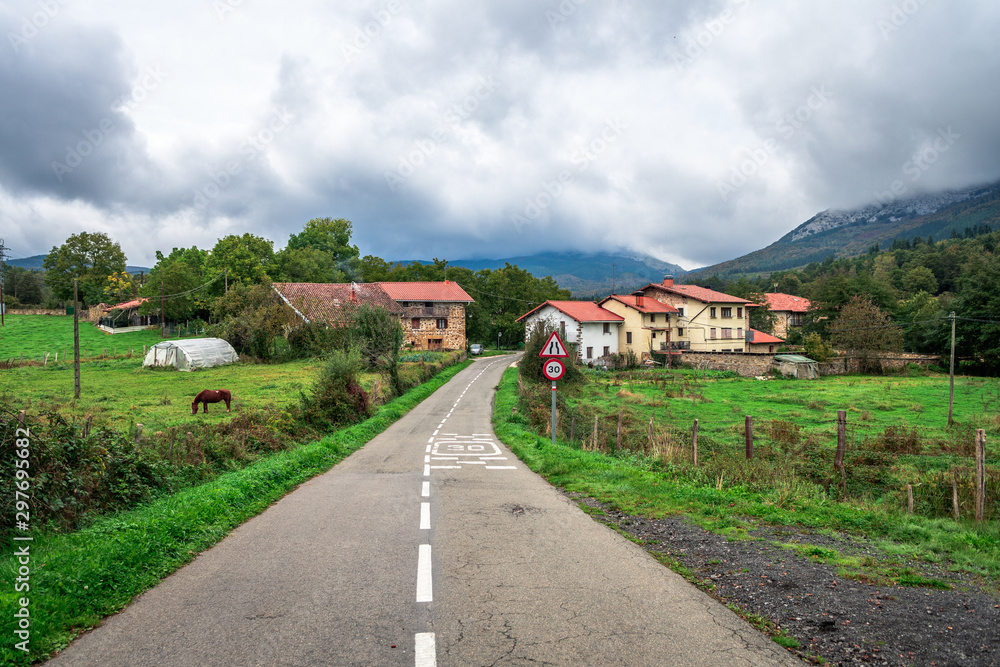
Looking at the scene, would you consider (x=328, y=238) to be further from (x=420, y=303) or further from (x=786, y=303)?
(x=786, y=303)

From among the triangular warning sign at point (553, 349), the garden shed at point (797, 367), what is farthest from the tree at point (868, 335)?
the triangular warning sign at point (553, 349)

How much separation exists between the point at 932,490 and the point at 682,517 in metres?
5.83

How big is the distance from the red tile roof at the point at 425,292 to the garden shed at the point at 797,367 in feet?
113

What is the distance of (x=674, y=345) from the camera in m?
62.9

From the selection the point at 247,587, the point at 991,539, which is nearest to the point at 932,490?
the point at 991,539

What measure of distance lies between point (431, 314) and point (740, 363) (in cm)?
3442

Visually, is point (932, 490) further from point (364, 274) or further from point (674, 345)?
point (364, 274)

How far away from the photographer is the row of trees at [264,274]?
70.4m

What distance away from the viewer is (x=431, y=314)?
223 feet

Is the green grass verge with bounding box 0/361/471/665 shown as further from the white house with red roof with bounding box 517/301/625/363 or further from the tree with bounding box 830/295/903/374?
the tree with bounding box 830/295/903/374

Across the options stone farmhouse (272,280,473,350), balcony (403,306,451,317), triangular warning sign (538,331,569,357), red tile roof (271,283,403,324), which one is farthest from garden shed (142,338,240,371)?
triangular warning sign (538,331,569,357)

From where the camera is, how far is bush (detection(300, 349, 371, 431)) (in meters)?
19.4

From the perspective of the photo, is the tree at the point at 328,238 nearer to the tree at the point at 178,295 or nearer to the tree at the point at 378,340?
the tree at the point at 178,295

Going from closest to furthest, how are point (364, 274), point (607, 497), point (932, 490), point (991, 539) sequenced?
point (991, 539) < point (607, 497) < point (932, 490) < point (364, 274)
